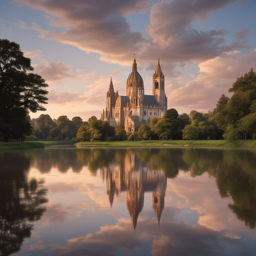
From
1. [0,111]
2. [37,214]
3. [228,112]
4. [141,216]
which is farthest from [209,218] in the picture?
[228,112]

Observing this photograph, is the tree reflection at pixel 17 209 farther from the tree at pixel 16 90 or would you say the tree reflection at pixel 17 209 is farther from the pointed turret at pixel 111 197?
the tree at pixel 16 90

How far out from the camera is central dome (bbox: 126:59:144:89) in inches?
6245

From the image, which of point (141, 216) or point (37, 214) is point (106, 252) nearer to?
point (141, 216)

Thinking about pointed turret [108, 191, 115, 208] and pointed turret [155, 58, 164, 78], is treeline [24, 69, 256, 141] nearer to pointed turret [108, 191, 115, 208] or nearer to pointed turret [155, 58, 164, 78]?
pointed turret [108, 191, 115, 208]

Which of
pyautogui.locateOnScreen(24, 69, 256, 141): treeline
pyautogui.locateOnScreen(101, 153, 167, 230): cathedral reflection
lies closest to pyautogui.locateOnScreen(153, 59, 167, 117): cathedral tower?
pyautogui.locateOnScreen(24, 69, 256, 141): treeline

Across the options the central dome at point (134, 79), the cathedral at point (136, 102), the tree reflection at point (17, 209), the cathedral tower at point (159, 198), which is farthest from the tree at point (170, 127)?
the central dome at point (134, 79)

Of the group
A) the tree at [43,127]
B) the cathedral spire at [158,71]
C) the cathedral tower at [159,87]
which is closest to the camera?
the tree at [43,127]

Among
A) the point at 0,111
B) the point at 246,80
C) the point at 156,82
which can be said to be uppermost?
the point at 156,82

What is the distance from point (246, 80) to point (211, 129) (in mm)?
A: 22420

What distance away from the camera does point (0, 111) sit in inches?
1533

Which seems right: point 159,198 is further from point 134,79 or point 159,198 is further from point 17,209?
point 134,79

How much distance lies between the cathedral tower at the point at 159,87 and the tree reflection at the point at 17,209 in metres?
149

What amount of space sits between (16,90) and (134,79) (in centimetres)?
12173

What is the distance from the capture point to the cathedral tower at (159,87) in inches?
6156
